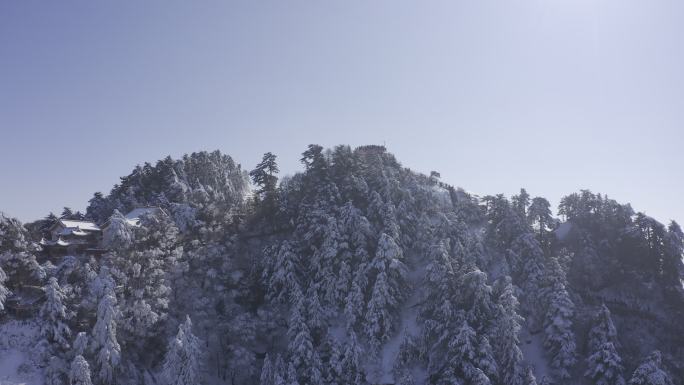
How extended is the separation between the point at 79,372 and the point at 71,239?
62.6ft

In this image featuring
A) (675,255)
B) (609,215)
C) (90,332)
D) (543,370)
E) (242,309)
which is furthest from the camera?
(609,215)

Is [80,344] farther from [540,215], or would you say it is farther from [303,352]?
[540,215]

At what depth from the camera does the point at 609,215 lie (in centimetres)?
6016

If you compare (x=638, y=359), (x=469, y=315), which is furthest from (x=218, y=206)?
(x=638, y=359)

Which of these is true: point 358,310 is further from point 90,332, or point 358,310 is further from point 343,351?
point 90,332

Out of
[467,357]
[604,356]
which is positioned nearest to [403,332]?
[467,357]

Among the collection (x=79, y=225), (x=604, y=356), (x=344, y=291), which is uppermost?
(x=79, y=225)

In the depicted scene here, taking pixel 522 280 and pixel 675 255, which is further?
pixel 675 255

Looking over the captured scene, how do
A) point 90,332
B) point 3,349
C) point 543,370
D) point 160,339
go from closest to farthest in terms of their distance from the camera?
point 3,349
point 90,332
point 160,339
point 543,370

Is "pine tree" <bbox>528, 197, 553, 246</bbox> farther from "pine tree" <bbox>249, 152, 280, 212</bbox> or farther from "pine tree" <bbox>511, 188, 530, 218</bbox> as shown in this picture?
"pine tree" <bbox>249, 152, 280, 212</bbox>

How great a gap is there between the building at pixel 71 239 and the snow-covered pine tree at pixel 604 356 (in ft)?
162

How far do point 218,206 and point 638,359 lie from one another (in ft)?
159

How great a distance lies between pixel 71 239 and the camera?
1822 inches

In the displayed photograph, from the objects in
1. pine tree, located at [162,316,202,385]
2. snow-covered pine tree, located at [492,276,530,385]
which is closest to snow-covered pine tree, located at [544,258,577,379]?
snow-covered pine tree, located at [492,276,530,385]
